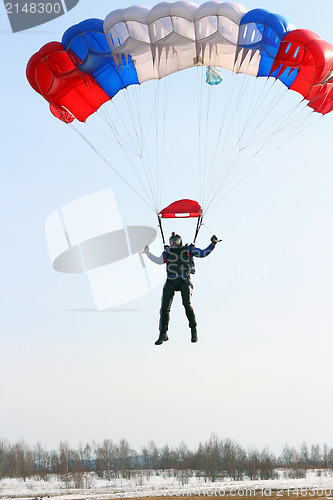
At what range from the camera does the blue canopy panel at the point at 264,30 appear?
1155 centimetres

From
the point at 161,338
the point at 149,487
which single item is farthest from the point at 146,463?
the point at 161,338

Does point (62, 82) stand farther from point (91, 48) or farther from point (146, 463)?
point (146, 463)

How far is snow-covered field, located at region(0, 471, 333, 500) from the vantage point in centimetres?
4038

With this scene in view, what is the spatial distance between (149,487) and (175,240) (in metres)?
42.1

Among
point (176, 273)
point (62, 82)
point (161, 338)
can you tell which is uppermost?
point (62, 82)

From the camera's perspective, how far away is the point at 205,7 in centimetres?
1180

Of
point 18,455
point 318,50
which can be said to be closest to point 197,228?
point 318,50

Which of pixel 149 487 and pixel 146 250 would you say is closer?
pixel 146 250

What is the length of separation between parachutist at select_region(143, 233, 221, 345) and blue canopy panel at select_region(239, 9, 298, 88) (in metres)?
3.67

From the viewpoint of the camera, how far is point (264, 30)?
11773mm

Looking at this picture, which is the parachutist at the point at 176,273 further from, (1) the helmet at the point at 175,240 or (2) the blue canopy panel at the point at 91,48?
(2) the blue canopy panel at the point at 91,48

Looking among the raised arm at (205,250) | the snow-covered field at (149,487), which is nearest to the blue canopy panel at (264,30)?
the raised arm at (205,250)

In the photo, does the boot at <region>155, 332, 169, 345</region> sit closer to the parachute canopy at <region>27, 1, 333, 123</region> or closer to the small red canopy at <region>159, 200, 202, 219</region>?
the small red canopy at <region>159, 200, 202, 219</region>

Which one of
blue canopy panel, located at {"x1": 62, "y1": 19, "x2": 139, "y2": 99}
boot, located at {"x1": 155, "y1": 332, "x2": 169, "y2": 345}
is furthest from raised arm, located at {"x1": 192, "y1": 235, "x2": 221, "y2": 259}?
blue canopy panel, located at {"x1": 62, "y1": 19, "x2": 139, "y2": 99}
